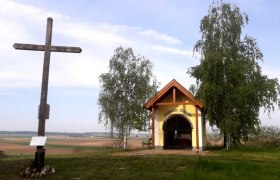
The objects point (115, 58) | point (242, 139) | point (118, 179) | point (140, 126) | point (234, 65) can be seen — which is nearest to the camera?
point (118, 179)

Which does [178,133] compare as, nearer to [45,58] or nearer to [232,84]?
[232,84]

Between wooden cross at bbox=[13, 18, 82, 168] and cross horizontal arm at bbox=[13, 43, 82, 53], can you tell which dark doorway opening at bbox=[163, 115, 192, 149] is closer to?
cross horizontal arm at bbox=[13, 43, 82, 53]

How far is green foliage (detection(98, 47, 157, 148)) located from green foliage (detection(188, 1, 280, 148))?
9.15m

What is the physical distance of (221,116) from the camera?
A: 26422mm

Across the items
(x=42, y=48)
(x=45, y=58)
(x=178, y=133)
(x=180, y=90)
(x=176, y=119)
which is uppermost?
(x=180, y=90)

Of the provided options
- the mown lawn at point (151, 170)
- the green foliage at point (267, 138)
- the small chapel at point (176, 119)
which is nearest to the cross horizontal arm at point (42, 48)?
the mown lawn at point (151, 170)

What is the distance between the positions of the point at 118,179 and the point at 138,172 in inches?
54.0

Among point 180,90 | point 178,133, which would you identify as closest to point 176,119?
point 178,133

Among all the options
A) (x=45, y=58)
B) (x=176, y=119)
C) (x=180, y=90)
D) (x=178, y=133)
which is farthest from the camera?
(x=178, y=133)

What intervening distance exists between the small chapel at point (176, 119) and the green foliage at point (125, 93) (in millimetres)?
6336

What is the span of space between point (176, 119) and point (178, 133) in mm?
1478

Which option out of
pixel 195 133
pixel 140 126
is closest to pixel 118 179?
pixel 195 133

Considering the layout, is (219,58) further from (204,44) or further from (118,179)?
(118,179)

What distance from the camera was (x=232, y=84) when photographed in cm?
2641
